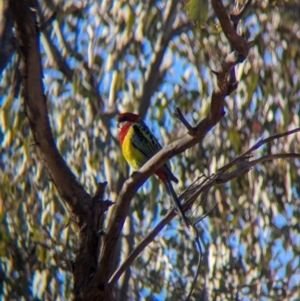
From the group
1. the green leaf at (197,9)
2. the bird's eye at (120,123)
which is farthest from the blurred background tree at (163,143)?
the green leaf at (197,9)

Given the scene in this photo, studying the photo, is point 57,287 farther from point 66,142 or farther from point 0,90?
point 0,90

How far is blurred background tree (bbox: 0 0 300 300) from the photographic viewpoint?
4.82m

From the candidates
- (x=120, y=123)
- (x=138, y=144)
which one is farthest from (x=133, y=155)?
(x=120, y=123)

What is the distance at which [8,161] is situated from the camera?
4891mm

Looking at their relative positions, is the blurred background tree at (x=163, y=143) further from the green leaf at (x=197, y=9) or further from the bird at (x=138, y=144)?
the green leaf at (x=197, y=9)

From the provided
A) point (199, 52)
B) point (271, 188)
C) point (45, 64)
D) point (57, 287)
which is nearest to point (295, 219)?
point (271, 188)

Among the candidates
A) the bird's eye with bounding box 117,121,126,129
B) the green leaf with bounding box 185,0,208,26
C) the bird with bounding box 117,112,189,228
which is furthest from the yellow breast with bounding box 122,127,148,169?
the green leaf with bounding box 185,0,208,26

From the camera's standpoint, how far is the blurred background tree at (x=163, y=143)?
15.8 feet

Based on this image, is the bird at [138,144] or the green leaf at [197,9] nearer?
the green leaf at [197,9]

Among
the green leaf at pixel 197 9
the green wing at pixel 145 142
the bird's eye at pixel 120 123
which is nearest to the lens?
the green leaf at pixel 197 9

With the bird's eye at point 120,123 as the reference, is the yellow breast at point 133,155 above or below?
below

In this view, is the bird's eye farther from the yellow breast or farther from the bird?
the yellow breast

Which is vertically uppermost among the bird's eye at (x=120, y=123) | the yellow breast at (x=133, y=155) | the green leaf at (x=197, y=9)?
the bird's eye at (x=120, y=123)

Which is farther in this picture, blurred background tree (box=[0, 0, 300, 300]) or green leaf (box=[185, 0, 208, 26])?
blurred background tree (box=[0, 0, 300, 300])
